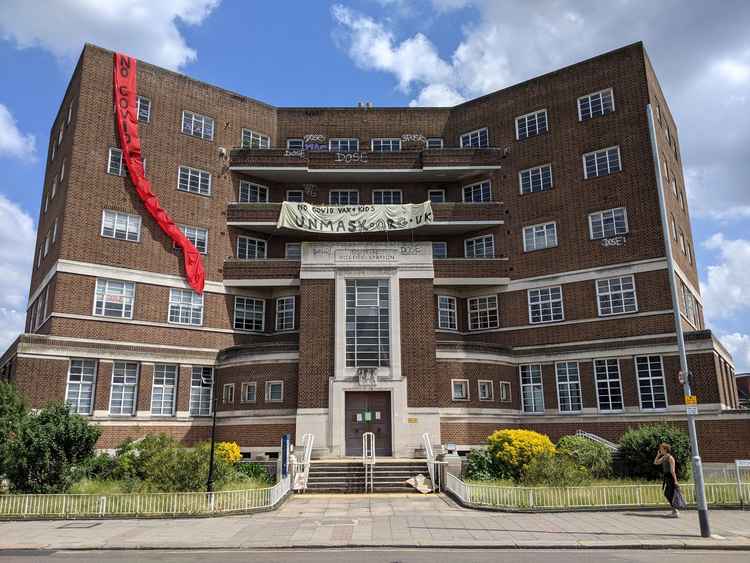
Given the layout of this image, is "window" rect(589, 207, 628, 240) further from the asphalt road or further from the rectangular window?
the rectangular window

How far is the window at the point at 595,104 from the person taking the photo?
Result: 114 ft

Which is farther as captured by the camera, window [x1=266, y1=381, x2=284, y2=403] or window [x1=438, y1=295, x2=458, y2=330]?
window [x1=438, y1=295, x2=458, y2=330]

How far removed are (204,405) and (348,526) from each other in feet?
61.2

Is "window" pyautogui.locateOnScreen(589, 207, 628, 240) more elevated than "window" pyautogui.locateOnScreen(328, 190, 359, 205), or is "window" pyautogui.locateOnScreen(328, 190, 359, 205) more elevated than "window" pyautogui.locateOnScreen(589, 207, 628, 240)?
"window" pyautogui.locateOnScreen(328, 190, 359, 205)

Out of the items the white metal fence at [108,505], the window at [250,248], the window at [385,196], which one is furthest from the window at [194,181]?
the white metal fence at [108,505]

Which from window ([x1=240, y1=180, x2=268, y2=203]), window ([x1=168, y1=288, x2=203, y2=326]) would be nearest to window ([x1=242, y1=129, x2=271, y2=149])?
window ([x1=240, y1=180, x2=268, y2=203])

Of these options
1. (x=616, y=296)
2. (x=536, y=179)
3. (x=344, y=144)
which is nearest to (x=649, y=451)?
(x=616, y=296)

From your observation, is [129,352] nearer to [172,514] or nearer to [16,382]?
[16,382]

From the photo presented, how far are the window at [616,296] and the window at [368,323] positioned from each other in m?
11.3

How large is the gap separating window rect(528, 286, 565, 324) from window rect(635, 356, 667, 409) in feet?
15.9

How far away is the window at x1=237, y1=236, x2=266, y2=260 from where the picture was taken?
37500 millimetres

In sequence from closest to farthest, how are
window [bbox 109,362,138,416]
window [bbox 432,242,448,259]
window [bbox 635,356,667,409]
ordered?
window [bbox 635,356,667,409]
window [bbox 109,362,138,416]
window [bbox 432,242,448,259]

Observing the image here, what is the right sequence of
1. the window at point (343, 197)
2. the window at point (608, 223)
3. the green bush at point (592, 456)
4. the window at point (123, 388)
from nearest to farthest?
1. the green bush at point (592, 456)
2. the window at point (123, 388)
3. the window at point (608, 223)
4. the window at point (343, 197)

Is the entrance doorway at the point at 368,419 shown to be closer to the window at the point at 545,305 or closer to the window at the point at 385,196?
the window at the point at 545,305
